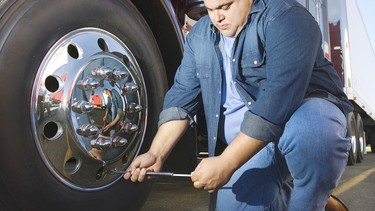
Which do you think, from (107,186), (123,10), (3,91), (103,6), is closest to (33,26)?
(3,91)

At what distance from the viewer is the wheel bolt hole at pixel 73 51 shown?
153cm

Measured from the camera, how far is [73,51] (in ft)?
5.08

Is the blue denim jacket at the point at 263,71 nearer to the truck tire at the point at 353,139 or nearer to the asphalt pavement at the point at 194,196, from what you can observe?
the asphalt pavement at the point at 194,196

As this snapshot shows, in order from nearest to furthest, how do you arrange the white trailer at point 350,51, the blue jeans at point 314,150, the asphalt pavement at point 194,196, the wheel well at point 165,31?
the blue jeans at point 314,150, the wheel well at point 165,31, the asphalt pavement at point 194,196, the white trailer at point 350,51

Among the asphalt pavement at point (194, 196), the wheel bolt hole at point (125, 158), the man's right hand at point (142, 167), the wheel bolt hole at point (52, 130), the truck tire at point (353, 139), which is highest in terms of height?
the wheel bolt hole at point (52, 130)

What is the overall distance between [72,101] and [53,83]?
0.08 metres

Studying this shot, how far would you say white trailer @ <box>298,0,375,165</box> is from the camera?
4.38 m

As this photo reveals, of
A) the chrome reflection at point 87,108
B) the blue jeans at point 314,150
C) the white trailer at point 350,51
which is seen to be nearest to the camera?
the blue jeans at point 314,150

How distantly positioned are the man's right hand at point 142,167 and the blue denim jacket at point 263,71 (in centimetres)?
17

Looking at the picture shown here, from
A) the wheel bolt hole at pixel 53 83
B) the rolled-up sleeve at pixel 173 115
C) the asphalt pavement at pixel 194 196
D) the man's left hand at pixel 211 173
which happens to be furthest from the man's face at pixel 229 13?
the asphalt pavement at pixel 194 196

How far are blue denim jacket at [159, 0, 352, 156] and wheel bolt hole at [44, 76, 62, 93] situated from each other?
13.9 inches

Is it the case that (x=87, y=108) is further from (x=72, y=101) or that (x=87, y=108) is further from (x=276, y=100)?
(x=276, y=100)

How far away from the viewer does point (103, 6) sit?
1667 millimetres

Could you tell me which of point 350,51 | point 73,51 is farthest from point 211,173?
point 350,51
